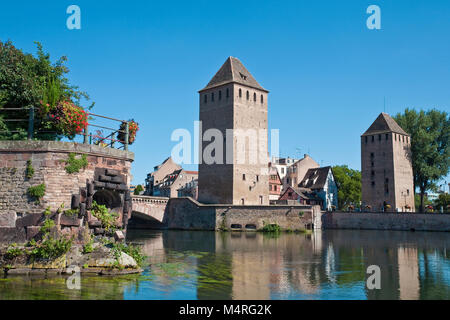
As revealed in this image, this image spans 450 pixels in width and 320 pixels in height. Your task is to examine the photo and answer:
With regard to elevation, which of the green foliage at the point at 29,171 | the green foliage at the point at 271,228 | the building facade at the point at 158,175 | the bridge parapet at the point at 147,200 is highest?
the building facade at the point at 158,175

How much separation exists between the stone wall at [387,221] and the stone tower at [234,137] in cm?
913

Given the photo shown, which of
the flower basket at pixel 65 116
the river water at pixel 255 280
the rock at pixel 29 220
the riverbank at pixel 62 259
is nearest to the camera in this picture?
the river water at pixel 255 280

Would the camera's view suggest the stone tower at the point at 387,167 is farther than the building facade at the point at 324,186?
No

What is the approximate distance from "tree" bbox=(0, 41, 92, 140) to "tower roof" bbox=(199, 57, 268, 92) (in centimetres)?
3100

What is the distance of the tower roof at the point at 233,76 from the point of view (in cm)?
4774

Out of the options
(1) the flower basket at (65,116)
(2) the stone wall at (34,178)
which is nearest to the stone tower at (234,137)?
(1) the flower basket at (65,116)

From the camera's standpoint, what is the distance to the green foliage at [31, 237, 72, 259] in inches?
470

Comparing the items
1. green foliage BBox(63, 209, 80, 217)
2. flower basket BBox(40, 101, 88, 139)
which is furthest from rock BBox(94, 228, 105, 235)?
flower basket BBox(40, 101, 88, 139)

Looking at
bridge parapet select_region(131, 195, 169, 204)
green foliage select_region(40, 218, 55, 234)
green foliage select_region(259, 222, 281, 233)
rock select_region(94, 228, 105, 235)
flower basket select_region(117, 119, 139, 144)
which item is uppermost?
flower basket select_region(117, 119, 139, 144)

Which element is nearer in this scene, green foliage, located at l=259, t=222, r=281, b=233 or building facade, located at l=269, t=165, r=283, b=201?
green foliage, located at l=259, t=222, r=281, b=233

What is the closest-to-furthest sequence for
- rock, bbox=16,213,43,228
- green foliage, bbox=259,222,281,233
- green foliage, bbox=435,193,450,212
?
rock, bbox=16,213,43,228 < green foliage, bbox=259,222,281,233 < green foliage, bbox=435,193,450,212

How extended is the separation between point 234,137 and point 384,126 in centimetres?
2427

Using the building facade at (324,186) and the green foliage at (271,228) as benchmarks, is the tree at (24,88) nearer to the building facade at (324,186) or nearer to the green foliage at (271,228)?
the green foliage at (271,228)

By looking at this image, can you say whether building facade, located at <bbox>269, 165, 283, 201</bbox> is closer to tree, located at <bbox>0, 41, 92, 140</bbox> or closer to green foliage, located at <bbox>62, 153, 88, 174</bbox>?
tree, located at <bbox>0, 41, 92, 140</bbox>
